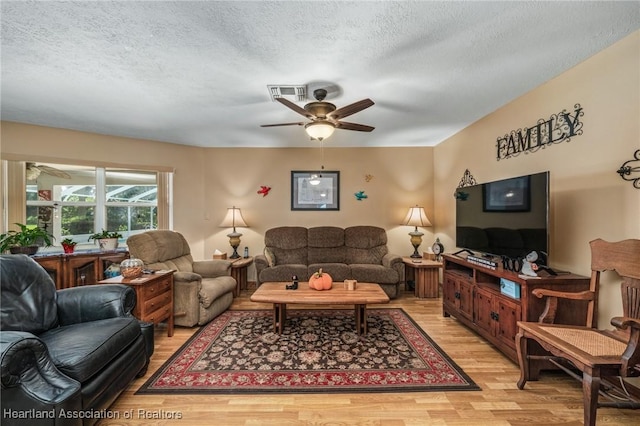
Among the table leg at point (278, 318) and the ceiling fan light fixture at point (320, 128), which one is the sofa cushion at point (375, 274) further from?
the ceiling fan light fixture at point (320, 128)

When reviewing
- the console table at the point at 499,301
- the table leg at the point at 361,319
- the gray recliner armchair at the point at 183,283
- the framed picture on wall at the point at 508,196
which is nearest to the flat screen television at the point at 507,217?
the framed picture on wall at the point at 508,196

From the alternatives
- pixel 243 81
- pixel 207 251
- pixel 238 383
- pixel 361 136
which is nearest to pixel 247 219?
pixel 207 251

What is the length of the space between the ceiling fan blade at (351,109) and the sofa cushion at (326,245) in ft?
8.09

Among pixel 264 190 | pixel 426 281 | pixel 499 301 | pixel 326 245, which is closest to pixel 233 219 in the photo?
pixel 264 190

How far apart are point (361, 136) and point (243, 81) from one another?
2163mm

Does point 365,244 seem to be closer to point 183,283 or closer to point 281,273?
point 281,273

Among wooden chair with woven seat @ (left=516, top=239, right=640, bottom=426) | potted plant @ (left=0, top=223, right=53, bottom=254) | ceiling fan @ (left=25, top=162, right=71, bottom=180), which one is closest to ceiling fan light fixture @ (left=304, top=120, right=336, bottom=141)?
wooden chair with woven seat @ (left=516, top=239, right=640, bottom=426)

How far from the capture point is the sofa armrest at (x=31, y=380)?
4.11 feet

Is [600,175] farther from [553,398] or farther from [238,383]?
[238,383]

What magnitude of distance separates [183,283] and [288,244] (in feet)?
6.04

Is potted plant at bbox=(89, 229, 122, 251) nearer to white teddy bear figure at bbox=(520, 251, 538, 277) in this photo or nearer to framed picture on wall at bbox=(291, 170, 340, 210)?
framed picture on wall at bbox=(291, 170, 340, 210)

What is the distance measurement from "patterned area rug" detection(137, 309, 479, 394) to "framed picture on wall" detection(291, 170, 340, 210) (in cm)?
214

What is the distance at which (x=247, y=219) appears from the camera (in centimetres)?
481

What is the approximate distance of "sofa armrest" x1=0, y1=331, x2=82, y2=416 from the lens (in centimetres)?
125
